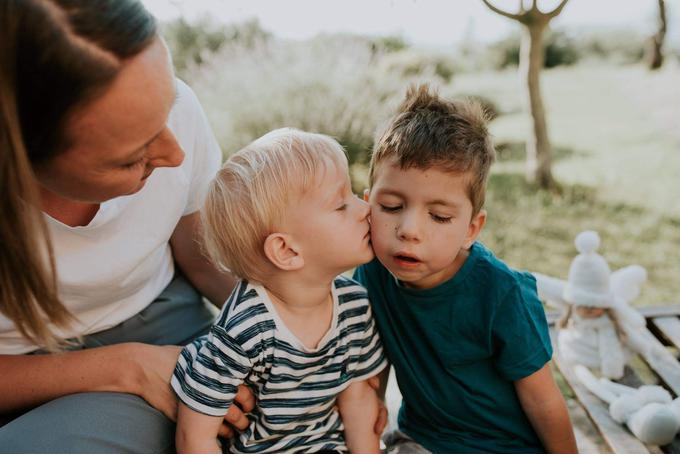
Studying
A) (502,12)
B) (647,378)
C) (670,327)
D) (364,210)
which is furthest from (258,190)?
(502,12)

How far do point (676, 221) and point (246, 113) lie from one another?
13.1 feet

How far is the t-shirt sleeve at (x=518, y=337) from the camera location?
1.62m

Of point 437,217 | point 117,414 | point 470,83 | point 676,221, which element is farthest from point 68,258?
point 470,83

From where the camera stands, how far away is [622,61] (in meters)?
14.8

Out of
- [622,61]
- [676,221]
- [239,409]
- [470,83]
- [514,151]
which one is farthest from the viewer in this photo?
[622,61]

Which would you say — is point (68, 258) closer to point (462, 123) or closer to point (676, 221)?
point (462, 123)

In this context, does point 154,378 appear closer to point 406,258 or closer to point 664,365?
point 406,258

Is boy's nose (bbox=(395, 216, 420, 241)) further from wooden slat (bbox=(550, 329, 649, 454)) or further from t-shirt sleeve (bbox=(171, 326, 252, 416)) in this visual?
wooden slat (bbox=(550, 329, 649, 454))

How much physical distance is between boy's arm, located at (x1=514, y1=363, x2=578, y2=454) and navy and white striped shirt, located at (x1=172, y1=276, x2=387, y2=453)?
1.37ft

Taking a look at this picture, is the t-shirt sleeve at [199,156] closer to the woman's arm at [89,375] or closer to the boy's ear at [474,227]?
the woman's arm at [89,375]

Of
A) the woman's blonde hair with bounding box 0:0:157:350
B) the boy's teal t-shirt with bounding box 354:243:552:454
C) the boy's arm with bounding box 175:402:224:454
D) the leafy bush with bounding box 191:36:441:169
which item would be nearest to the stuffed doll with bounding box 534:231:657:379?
the boy's teal t-shirt with bounding box 354:243:552:454

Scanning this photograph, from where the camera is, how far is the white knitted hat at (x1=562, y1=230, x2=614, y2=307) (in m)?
2.50

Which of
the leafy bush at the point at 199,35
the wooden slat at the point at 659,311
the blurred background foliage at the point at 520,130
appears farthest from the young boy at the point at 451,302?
the leafy bush at the point at 199,35

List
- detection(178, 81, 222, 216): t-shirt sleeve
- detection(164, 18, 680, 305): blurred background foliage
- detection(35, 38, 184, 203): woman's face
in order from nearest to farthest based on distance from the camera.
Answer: detection(35, 38, 184, 203): woman's face
detection(178, 81, 222, 216): t-shirt sleeve
detection(164, 18, 680, 305): blurred background foliage
